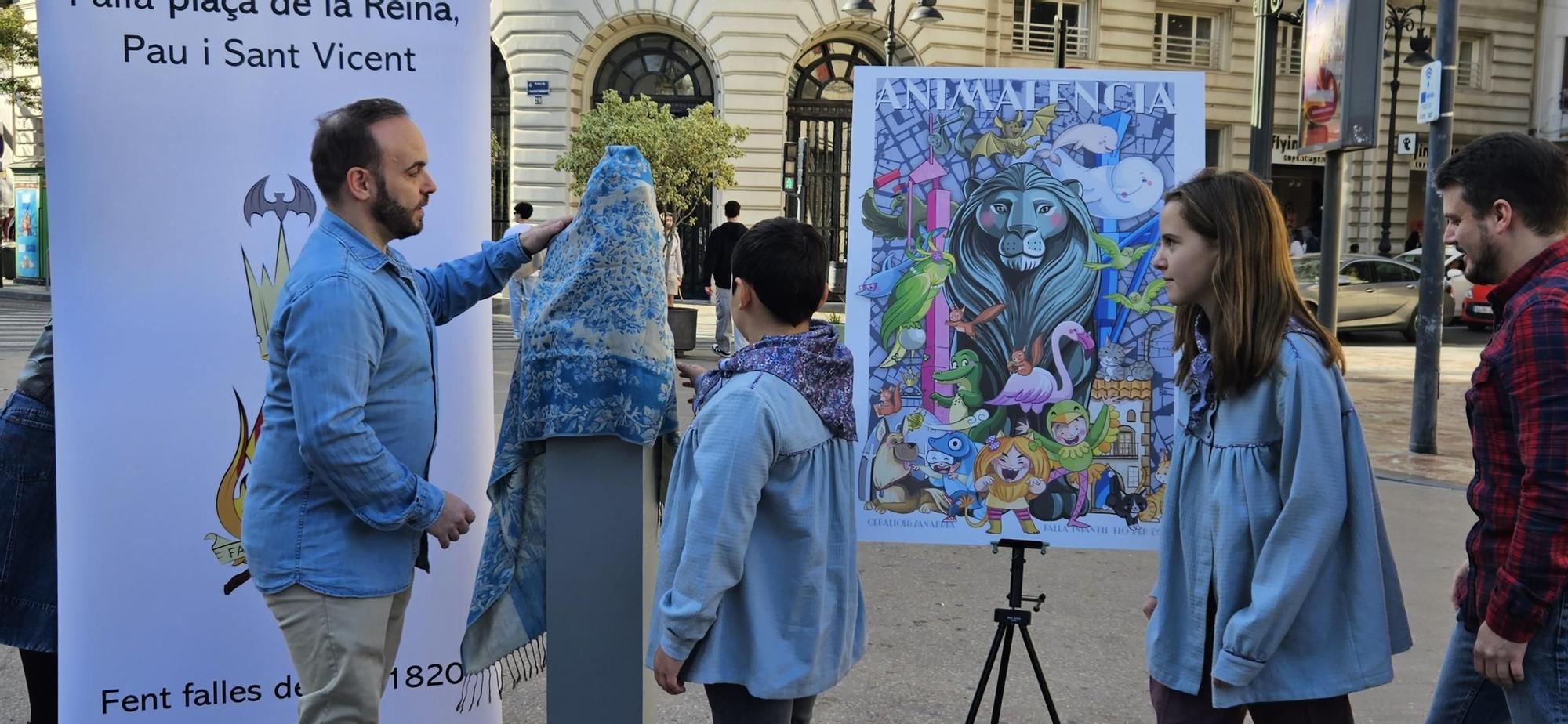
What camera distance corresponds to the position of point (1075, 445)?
3381mm

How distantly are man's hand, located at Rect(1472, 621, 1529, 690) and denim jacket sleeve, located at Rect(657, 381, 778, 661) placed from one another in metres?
1.37

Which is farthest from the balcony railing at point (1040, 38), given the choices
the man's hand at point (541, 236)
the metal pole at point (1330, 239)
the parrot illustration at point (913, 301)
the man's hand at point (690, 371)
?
the man's hand at point (690, 371)

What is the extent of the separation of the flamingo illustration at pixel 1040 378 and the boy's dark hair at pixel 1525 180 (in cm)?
116

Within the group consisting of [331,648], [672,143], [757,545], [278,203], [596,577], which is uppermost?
[672,143]

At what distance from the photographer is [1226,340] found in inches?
92.5

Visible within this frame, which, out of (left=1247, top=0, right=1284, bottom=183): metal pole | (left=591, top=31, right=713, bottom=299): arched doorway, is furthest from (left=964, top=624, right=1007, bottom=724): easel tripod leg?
(left=591, top=31, right=713, bottom=299): arched doorway

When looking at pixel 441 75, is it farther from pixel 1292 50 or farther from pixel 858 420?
pixel 1292 50

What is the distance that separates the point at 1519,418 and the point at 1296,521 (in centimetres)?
43

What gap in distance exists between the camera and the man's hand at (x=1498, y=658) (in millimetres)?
2248

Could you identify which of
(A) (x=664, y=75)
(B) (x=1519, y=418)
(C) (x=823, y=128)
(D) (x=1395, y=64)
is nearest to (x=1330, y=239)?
(B) (x=1519, y=418)

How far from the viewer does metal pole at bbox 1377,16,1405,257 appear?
986 inches

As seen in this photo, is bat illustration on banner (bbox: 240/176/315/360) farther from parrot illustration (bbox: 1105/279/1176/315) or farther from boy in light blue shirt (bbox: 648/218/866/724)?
parrot illustration (bbox: 1105/279/1176/315)

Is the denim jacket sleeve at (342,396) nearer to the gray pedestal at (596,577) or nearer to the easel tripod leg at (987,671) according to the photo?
the gray pedestal at (596,577)

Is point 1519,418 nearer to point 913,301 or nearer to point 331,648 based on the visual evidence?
point 913,301
